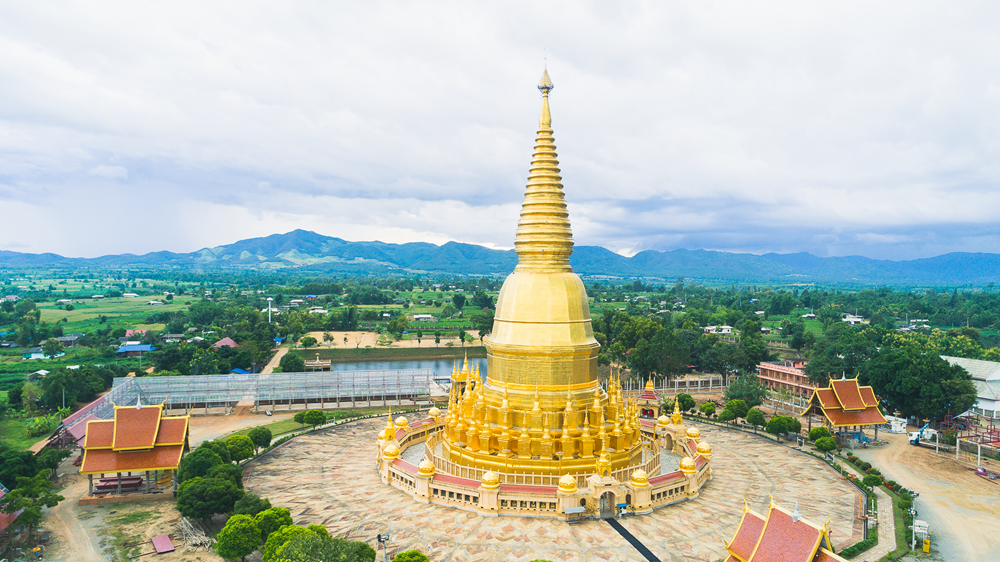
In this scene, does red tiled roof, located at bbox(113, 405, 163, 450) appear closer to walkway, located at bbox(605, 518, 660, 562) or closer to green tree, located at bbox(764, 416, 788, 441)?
walkway, located at bbox(605, 518, 660, 562)

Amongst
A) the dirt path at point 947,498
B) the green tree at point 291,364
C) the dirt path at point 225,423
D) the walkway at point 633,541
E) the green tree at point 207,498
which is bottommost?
the dirt path at point 225,423

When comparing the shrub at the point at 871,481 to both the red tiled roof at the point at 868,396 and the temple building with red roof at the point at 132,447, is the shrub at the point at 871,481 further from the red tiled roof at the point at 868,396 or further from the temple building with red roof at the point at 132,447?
the temple building with red roof at the point at 132,447

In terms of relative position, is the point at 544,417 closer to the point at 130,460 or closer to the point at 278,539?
the point at 278,539

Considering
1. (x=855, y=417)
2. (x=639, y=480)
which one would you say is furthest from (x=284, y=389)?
(x=855, y=417)

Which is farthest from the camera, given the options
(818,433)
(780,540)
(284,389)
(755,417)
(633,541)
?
(284,389)

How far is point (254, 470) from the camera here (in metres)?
35.8

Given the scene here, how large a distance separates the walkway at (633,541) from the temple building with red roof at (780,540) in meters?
3.61

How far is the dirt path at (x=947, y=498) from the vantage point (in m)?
27.2

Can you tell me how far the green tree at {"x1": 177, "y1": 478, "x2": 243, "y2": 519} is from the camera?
27.5 metres

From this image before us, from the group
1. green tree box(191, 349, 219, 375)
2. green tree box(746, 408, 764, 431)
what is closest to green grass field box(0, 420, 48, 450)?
green tree box(191, 349, 219, 375)

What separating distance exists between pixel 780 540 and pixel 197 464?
28.4 m

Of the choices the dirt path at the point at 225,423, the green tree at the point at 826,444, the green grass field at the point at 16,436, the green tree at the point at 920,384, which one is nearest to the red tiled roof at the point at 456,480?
the dirt path at the point at 225,423

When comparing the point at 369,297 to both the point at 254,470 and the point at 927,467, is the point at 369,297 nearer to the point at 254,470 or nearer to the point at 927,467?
the point at 254,470

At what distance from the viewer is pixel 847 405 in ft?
145
